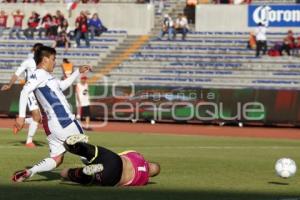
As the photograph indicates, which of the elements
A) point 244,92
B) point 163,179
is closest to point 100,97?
point 244,92

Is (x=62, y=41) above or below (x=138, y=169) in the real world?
above

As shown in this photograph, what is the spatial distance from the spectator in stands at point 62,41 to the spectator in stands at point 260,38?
1016cm

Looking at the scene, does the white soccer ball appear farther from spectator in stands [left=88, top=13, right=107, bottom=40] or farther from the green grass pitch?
spectator in stands [left=88, top=13, right=107, bottom=40]

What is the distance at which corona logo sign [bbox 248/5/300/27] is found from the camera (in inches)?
1722

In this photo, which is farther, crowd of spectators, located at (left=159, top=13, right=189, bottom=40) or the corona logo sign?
crowd of spectators, located at (left=159, top=13, right=189, bottom=40)

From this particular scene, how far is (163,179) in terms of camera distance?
45.0 ft

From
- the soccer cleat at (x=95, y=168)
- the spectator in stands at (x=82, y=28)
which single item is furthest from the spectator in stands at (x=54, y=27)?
the soccer cleat at (x=95, y=168)

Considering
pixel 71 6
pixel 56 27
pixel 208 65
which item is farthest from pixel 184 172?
pixel 71 6

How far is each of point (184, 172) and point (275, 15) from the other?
3022cm

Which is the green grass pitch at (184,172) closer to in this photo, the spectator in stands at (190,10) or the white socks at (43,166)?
the white socks at (43,166)

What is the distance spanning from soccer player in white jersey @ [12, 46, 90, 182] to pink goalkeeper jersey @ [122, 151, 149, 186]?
0.90m

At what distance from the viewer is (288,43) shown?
4191 cm

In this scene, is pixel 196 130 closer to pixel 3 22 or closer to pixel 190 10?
pixel 190 10

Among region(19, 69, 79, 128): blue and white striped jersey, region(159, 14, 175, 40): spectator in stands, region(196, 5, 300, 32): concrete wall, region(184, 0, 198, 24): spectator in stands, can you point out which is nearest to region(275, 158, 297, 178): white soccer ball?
region(19, 69, 79, 128): blue and white striped jersey
